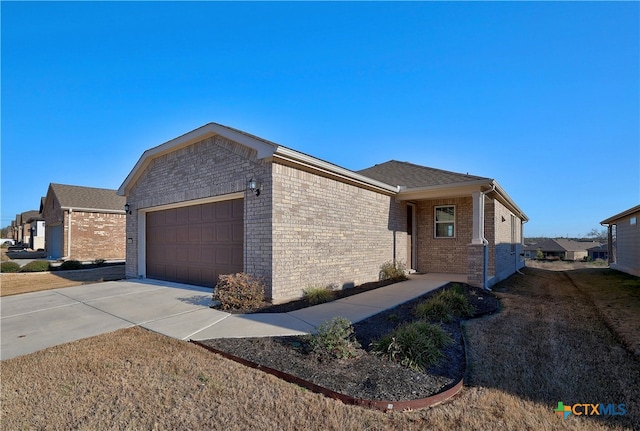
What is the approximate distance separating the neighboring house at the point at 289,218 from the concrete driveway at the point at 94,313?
145 cm

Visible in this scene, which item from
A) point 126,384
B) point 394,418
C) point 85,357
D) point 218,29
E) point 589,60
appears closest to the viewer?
point 394,418

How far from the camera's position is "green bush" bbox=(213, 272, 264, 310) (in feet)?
21.9

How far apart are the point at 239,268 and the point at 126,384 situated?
4.86m

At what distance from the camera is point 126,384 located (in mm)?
3430

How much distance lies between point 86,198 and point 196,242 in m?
18.1

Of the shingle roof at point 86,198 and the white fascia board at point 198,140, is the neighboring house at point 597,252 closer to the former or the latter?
the white fascia board at point 198,140

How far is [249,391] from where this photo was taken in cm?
332

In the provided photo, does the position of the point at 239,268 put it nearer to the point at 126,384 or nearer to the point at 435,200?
the point at 126,384

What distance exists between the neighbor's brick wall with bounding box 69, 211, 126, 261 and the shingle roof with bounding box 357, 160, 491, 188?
18252 mm

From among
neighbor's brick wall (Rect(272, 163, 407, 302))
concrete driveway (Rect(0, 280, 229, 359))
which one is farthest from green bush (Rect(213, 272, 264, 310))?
neighbor's brick wall (Rect(272, 163, 407, 302))

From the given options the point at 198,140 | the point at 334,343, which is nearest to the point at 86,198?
the point at 198,140

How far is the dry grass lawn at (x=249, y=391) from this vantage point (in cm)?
284

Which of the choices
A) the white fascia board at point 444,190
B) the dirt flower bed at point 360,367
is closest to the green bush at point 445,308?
the dirt flower bed at point 360,367

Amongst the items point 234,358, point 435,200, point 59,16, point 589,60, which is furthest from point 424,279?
point 59,16
